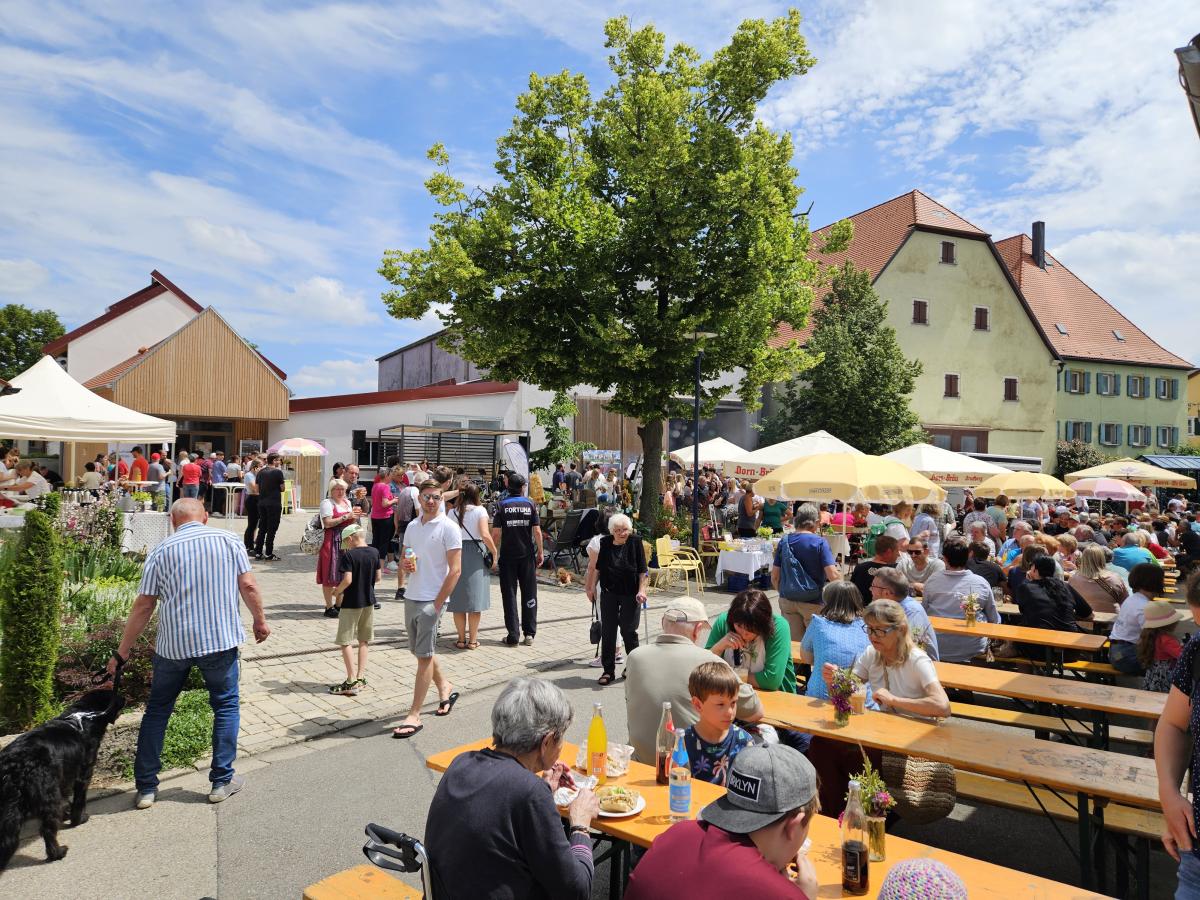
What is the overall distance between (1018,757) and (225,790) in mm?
4785

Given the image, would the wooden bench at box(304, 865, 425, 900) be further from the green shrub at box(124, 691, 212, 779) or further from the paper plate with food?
the green shrub at box(124, 691, 212, 779)

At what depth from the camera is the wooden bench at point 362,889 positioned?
126 inches

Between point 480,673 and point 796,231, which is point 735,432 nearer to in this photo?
point 796,231

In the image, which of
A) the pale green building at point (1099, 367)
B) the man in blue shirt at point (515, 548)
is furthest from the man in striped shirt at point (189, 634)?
the pale green building at point (1099, 367)

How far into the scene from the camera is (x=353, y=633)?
25.0 ft

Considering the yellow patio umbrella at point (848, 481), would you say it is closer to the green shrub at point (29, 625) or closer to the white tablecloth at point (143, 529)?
the green shrub at point (29, 625)

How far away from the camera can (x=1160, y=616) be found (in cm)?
631

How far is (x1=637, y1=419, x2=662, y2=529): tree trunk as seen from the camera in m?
17.2

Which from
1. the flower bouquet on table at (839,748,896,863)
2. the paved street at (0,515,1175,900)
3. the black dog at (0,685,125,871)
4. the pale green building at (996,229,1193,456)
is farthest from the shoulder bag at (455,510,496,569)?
the pale green building at (996,229,1193,456)

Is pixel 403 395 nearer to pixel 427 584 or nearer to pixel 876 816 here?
pixel 427 584

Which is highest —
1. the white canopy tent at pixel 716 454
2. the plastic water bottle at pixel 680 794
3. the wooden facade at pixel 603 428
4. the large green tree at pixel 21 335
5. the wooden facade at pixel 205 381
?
the large green tree at pixel 21 335

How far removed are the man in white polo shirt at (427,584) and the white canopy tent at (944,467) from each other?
37.3ft

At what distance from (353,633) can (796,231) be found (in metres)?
14.1

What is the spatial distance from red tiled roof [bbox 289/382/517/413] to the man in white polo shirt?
22175mm
